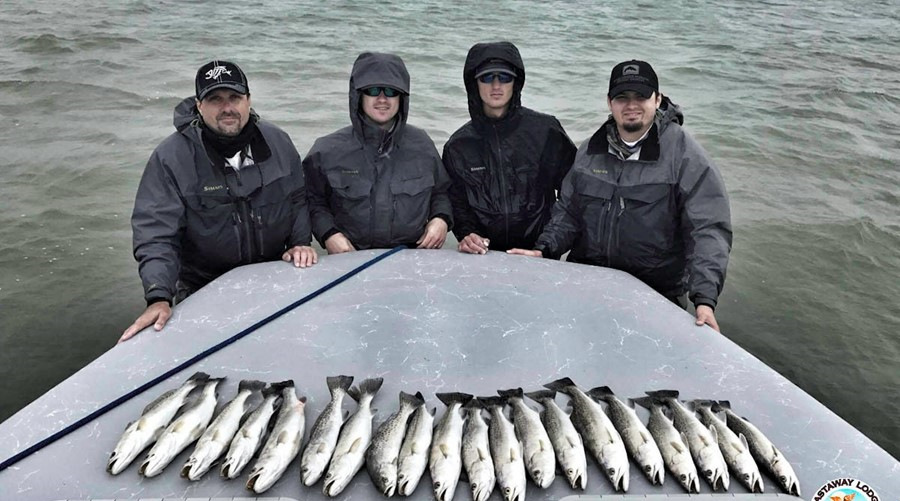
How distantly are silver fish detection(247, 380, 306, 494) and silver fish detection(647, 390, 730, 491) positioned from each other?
1.80 meters

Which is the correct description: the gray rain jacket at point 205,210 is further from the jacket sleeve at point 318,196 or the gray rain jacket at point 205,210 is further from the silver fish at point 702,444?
the silver fish at point 702,444

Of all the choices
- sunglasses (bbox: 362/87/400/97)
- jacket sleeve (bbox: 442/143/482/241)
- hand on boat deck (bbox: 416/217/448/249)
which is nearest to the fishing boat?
hand on boat deck (bbox: 416/217/448/249)

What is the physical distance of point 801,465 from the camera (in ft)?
10.5

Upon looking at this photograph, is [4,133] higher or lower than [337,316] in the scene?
lower

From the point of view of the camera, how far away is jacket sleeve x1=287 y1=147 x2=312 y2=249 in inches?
210

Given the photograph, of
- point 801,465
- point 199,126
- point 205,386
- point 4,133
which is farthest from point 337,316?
point 4,133

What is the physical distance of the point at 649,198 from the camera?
4.97m

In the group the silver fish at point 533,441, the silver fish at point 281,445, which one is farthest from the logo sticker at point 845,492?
the silver fish at point 281,445

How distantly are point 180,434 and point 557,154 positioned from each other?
3744mm

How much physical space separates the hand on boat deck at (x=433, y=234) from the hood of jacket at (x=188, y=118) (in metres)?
1.55

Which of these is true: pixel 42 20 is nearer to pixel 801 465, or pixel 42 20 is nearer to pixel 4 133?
pixel 4 133

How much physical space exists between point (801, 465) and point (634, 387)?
0.86m

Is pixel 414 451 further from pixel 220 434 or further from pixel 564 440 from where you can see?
pixel 220 434

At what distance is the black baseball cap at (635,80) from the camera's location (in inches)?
190
